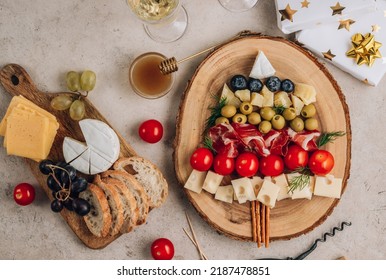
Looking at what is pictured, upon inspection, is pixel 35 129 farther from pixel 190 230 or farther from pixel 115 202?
pixel 190 230

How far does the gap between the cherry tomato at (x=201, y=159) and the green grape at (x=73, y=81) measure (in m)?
0.58

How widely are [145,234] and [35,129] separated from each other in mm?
675

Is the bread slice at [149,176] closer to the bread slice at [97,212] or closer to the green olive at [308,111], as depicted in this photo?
the bread slice at [97,212]

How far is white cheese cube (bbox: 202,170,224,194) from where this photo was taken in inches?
79.6

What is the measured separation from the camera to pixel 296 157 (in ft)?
6.53

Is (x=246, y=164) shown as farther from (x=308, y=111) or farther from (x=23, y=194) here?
(x=23, y=194)

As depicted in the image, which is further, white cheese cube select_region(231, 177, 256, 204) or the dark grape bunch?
white cheese cube select_region(231, 177, 256, 204)

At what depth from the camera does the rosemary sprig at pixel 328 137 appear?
2.04 m

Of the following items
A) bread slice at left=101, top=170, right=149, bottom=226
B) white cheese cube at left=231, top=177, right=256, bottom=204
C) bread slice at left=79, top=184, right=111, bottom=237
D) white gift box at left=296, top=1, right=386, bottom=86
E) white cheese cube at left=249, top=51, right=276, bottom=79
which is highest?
white gift box at left=296, top=1, right=386, bottom=86

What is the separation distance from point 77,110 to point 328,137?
108cm

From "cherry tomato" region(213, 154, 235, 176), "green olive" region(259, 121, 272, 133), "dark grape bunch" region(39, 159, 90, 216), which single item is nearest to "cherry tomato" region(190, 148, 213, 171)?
"cherry tomato" region(213, 154, 235, 176)

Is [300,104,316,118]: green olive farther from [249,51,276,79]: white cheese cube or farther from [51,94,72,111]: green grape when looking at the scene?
[51,94,72,111]: green grape

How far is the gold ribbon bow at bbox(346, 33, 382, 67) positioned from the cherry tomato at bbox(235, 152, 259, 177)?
0.63m
